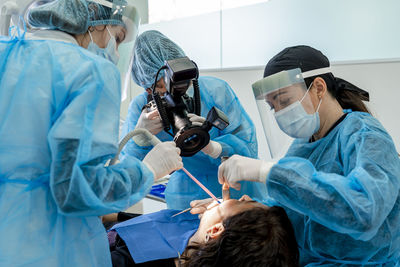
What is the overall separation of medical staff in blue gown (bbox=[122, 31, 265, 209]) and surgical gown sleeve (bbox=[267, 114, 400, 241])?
643 mm

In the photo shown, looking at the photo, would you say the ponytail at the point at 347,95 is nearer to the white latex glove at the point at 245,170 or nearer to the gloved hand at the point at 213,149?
the white latex glove at the point at 245,170

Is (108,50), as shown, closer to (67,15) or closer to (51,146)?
(67,15)

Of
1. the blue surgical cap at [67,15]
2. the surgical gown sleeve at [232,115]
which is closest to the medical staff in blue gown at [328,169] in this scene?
the surgical gown sleeve at [232,115]

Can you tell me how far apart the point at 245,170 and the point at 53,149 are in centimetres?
59

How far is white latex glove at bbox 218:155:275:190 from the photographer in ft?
3.45

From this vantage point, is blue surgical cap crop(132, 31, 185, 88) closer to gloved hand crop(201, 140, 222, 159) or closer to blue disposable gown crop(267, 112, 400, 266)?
gloved hand crop(201, 140, 222, 159)

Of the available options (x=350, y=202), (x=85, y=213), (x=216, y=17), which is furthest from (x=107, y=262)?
(x=216, y=17)

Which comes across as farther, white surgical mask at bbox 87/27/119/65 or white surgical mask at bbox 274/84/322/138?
white surgical mask at bbox 274/84/322/138

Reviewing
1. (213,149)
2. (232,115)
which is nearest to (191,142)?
(213,149)

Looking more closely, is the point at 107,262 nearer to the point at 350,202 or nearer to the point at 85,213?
the point at 85,213

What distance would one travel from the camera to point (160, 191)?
7.77 feet

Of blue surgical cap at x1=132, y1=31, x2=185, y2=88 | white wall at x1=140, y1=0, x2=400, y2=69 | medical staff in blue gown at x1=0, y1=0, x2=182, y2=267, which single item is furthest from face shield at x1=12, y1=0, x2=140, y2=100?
white wall at x1=140, y1=0, x2=400, y2=69

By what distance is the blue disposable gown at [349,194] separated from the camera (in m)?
0.91

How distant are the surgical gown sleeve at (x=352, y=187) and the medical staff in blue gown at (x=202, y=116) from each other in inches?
25.3
